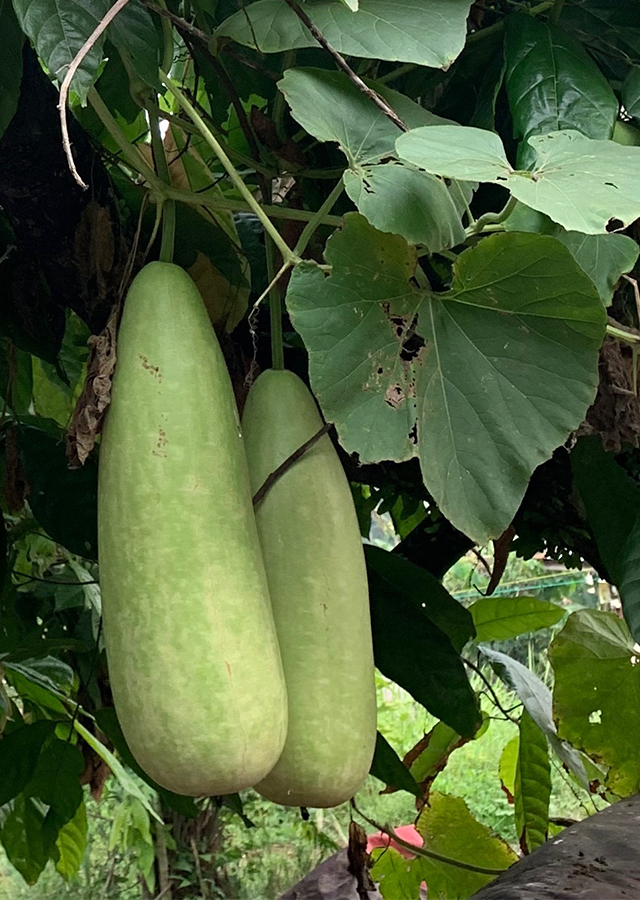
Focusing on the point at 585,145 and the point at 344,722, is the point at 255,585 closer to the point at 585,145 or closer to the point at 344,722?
the point at 344,722

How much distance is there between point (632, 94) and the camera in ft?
1.68

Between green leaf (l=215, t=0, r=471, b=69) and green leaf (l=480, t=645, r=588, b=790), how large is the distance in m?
0.71

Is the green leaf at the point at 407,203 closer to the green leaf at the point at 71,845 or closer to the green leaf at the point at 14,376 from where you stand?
the green leaf at the point at 14,376

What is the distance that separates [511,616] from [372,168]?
80 cm

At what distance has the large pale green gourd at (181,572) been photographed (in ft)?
1.33

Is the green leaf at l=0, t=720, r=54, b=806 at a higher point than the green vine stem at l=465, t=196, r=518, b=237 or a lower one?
lower

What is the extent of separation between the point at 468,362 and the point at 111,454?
0.18m

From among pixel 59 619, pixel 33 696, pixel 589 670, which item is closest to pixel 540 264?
pixel 589 670

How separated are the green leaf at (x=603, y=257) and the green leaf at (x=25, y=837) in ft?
2.98

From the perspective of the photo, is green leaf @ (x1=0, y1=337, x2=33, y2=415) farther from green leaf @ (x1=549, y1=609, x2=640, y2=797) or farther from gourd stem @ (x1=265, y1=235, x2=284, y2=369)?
green leaf @ (x1=549, y1=609, x2=640, y2=797)

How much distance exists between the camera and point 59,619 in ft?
4.37

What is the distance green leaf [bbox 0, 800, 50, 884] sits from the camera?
1.07 metres

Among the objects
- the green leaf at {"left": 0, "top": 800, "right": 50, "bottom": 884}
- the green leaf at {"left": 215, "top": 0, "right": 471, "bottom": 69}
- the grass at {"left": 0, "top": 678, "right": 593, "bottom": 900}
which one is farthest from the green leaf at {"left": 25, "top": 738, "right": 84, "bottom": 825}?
the grass at {"left": 0, "top": 678, "right": 593, "bottom": 900}

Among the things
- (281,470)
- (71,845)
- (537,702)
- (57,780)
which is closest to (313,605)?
(281,470)
